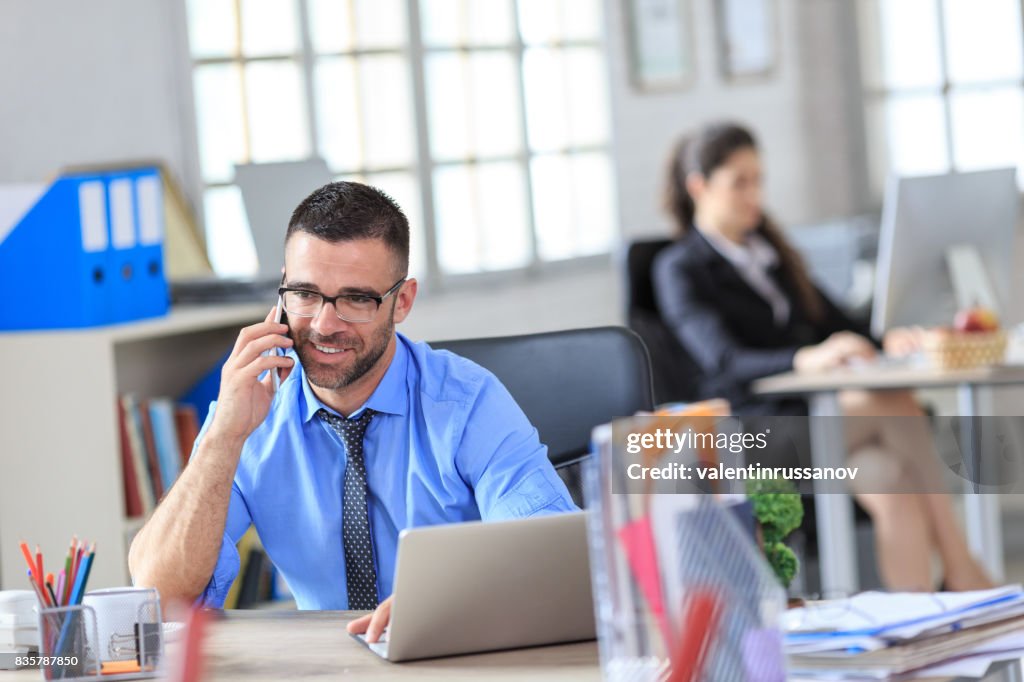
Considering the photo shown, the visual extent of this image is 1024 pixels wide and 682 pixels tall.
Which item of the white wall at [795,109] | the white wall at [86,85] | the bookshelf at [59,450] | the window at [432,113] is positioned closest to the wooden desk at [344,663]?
the bookshelf at [59,450]

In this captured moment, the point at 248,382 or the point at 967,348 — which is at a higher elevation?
the point at 248,382

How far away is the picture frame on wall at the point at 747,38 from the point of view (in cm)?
552

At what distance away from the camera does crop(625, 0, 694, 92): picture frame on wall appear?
5.15 meters

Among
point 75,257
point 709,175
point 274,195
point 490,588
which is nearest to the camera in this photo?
point 490,588

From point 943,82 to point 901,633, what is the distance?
4.50m

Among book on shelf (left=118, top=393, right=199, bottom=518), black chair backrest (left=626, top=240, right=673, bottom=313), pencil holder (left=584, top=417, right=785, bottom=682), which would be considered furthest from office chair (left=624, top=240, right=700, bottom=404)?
pencil holder (left=584, top=417, right=785, bottom=682)

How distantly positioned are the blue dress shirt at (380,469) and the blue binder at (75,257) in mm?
1383

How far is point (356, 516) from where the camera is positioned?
180 cm

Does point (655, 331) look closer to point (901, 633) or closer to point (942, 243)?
point (942, 243)

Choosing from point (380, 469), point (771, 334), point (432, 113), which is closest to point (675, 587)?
point (380, 469)

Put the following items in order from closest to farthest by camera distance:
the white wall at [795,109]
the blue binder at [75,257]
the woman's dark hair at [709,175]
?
the blue binder at [75,257], the woman's dark hair at [709,175], the white wall at [795,109]

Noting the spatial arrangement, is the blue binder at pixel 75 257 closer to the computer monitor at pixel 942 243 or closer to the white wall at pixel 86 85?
the white wall at pixel 86 85

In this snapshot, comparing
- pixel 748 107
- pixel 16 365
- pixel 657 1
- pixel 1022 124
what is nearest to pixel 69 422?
pixel 16 365

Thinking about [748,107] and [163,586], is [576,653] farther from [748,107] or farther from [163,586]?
[748,107]
